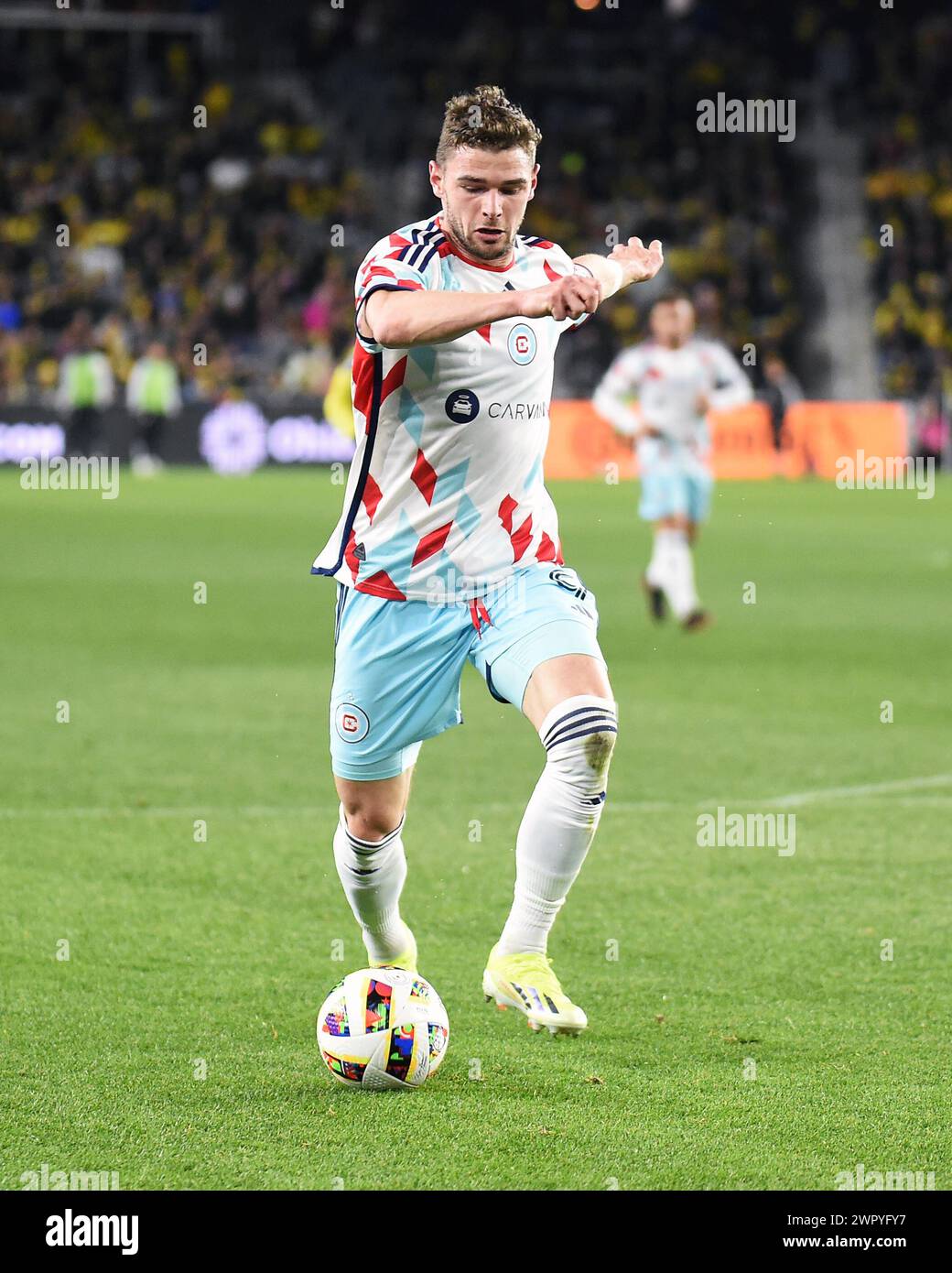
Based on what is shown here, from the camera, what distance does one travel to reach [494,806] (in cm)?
812

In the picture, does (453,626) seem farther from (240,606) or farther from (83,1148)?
(240,606)

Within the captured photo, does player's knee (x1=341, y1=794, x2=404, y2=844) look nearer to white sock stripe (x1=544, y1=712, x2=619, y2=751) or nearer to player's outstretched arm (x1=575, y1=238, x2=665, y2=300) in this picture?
white sock stripe (x1=544, y1=712, x2=619, y2=751)

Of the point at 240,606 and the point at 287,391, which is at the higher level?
the point at 287,391

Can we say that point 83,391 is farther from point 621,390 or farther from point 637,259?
point 637,259

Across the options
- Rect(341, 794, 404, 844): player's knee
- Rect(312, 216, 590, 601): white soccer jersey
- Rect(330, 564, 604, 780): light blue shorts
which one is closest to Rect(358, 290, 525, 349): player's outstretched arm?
Rect(312, 216, 590, 601): white soccer jersey

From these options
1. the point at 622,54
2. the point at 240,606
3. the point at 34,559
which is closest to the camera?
the point at 240,606

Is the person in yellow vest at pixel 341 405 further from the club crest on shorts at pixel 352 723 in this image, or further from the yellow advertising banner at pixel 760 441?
the club crest on shorts at pixel 352 723

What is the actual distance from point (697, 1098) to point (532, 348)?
75.9 inches

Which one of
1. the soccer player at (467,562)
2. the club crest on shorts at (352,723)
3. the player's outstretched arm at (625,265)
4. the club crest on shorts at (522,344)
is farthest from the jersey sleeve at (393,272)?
the club crest on shorts at (352,723)

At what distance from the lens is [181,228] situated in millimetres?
36312

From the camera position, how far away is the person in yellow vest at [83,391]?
1211 inches

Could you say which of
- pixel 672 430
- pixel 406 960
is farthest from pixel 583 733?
pixel 672 430

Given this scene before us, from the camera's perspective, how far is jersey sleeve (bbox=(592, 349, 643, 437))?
47.8 feet

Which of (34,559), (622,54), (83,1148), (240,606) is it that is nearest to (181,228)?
(622,54)
